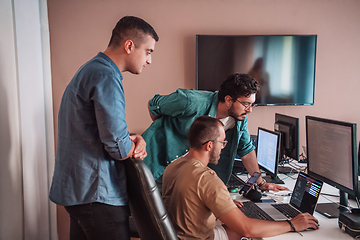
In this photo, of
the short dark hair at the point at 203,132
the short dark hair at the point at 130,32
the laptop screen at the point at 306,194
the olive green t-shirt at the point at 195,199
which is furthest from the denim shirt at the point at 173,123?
the short dark hair at the point at 130,32

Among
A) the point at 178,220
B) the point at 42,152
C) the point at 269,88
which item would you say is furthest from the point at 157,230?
the point at 269,88

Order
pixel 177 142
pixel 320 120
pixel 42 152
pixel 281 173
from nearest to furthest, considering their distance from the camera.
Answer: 1. pixel 320 120
2. pixel 177 142
3. pixel 42 152
4. pixel 281 173

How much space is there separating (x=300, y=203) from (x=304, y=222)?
0.83ft

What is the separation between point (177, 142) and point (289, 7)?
8.31 feet

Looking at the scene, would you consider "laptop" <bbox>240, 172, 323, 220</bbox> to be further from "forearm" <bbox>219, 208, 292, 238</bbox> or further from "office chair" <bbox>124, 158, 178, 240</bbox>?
"office chair" <bbox>124, 158, 178, 240</bbox>

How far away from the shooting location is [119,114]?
44.7 inches

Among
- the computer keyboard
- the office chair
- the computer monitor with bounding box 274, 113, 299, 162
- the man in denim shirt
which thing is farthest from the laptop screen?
the man in denim shirt

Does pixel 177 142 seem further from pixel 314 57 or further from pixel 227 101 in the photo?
pixel 314 57

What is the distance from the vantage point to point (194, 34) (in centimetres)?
335

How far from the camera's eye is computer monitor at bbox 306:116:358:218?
1.49m

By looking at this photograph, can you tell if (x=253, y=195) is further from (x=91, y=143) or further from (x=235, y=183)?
(x=91, y=143)

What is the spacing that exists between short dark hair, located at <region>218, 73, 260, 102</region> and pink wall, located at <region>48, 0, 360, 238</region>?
4.78 feet

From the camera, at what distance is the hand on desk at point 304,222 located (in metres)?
1.38

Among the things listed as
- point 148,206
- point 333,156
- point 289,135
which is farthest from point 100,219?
point 289,135
